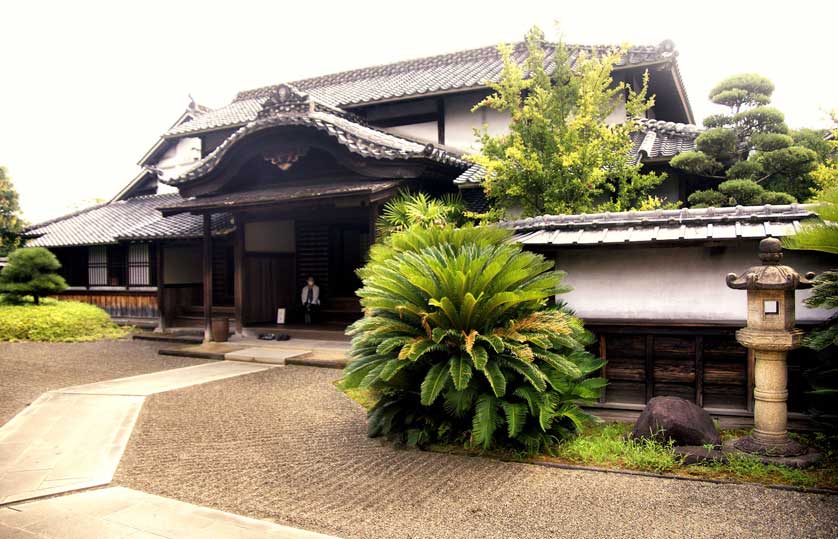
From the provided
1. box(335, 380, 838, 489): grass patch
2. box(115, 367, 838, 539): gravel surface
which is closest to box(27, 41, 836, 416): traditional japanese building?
box(335, 380, 838, 489): grass patch

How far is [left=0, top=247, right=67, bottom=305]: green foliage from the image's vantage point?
18.3 m

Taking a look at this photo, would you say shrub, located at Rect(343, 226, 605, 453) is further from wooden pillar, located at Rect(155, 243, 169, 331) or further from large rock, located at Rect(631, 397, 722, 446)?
wooden pillar, located at Rect(155, 243, 169, 331)

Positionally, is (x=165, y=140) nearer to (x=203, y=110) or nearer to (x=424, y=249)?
(x=203, y=110)

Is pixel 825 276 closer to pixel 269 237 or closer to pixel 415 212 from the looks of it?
pixel 415 212

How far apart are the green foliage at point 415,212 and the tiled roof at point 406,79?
4.69 m

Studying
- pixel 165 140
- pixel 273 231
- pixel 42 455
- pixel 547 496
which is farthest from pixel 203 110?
pixel 547 496

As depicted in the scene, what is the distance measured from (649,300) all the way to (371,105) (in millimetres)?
12738

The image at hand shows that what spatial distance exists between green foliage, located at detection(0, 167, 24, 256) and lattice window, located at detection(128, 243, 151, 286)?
260 inches

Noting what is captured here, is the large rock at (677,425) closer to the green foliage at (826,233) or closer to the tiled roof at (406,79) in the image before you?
the green foliage at (826,233)

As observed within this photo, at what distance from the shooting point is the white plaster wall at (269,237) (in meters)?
16.7

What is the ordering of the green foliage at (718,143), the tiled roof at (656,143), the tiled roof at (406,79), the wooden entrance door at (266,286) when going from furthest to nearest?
the wooden entrance door at (266,286)
the tiled roof at (406,79)
the tiled roof at (656,143)
the green foliage at (718,143)

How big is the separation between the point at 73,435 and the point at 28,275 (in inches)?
545

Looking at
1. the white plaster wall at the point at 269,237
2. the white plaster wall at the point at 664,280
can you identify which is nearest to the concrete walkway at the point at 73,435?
the white plaster wall at the point at 269,237

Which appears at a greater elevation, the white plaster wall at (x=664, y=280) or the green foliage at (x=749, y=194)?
the green foliage at (x=749, y=194)
